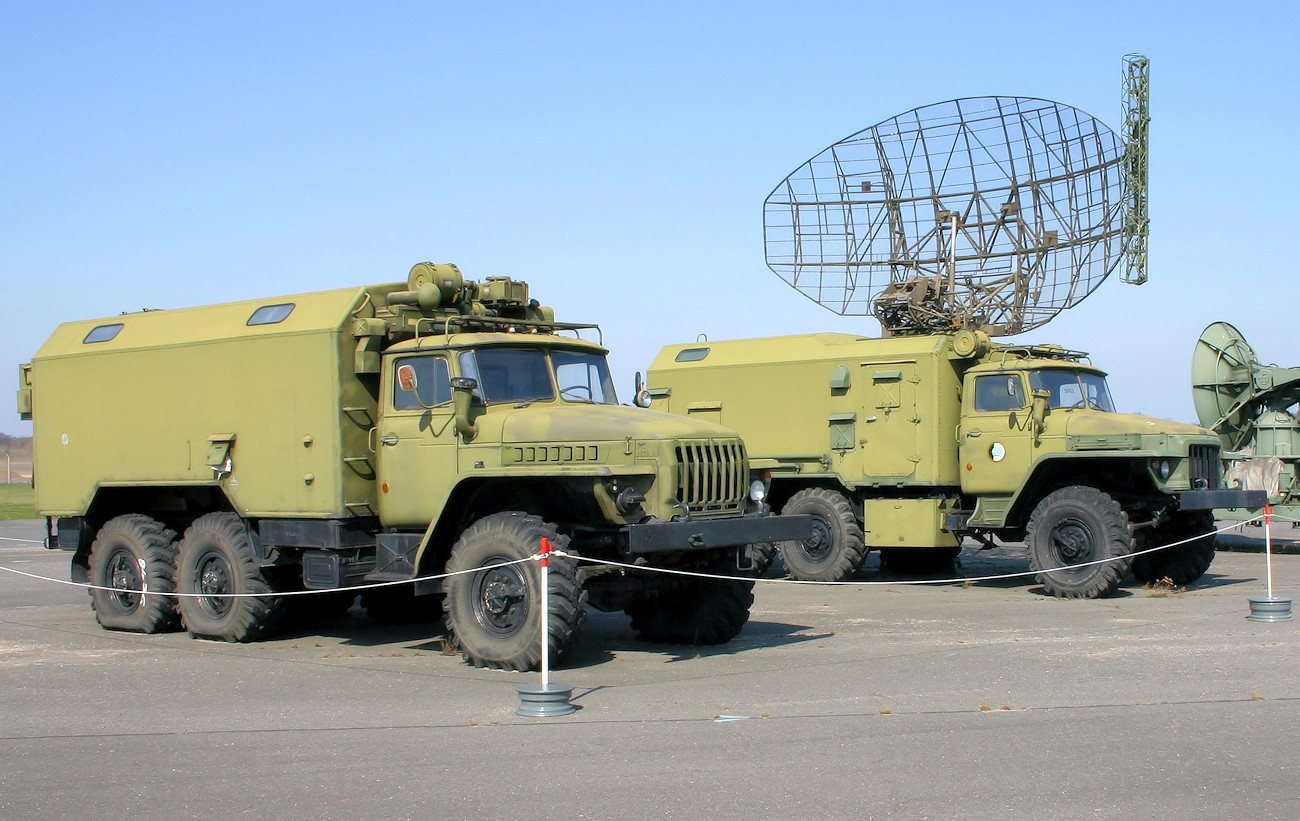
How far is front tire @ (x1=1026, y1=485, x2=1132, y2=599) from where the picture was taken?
50.9 feet

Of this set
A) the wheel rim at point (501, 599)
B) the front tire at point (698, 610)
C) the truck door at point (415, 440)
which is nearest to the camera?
the wheel rim at point (501, 599)

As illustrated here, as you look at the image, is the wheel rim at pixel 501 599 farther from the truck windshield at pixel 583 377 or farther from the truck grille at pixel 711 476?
the truck windshield at pixel 583 377

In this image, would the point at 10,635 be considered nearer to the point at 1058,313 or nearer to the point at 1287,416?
the point at 1058,313

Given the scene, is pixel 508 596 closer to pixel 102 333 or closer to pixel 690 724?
pixel 690 724

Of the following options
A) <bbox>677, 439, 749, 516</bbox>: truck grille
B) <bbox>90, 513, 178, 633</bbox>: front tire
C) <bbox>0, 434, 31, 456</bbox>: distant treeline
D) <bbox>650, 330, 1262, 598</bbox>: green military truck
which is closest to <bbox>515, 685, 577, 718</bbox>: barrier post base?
<bbox>677, 439, 749, 516</bbox>: truck grille

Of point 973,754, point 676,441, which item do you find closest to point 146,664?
point 676,441

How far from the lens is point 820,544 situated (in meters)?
18.3

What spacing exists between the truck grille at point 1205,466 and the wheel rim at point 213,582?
1079 centimetres

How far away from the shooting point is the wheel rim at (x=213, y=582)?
12891 millimetres

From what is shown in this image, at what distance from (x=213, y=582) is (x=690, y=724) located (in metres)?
6.19

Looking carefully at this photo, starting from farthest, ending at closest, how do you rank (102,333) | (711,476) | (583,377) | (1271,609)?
(102,333), (1271,609), (583,377), (711,476)

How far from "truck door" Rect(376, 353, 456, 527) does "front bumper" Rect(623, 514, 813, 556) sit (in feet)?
6.15

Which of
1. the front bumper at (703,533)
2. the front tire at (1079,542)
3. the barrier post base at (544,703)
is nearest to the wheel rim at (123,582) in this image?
the front bumper at (703,533)

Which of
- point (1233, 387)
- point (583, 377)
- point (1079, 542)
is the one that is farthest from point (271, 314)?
point (1233, 387)
